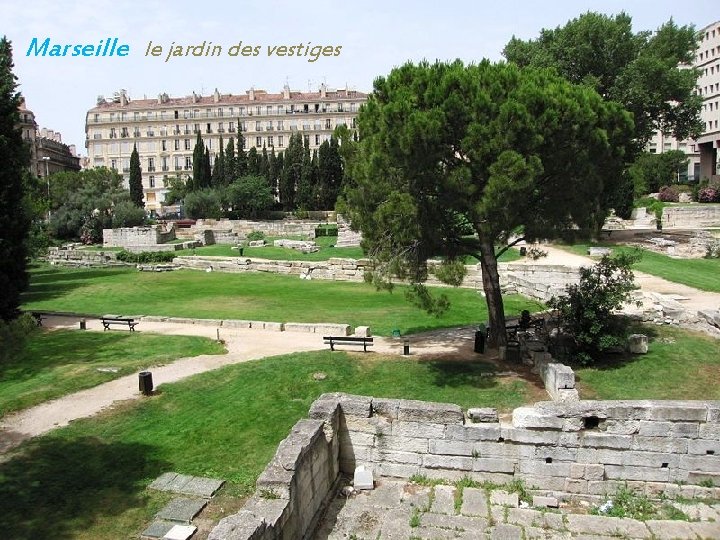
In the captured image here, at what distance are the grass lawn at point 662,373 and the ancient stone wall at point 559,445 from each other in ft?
10.9

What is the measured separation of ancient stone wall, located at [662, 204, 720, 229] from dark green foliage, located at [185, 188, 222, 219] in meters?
42.0

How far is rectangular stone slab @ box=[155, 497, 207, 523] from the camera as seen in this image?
8.88 meters

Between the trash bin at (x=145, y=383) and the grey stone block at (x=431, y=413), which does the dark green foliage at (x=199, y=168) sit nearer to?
the trash bin at (x=145, y=383)

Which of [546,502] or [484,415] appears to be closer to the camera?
[546,502]

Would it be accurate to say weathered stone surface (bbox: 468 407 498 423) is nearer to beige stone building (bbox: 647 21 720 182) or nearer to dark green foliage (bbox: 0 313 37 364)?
dark green foliage (bbox: 0 313 37 364)

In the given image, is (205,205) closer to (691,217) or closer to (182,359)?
(691,217)

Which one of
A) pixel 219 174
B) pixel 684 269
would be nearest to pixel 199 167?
pixel 219 174

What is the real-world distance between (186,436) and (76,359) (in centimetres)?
762

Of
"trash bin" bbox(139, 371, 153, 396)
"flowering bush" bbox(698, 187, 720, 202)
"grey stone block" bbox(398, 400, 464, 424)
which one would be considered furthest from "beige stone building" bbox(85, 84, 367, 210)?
"grey stone block" bbox(398, 400, 464, 424)

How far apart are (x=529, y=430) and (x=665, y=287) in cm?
1741

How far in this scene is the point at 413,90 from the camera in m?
14.3

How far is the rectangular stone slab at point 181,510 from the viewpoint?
29.1 feet

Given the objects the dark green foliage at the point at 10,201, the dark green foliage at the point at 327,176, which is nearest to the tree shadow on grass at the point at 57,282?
the dark green foliage at the point at 10,201

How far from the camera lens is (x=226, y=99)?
96.9m
